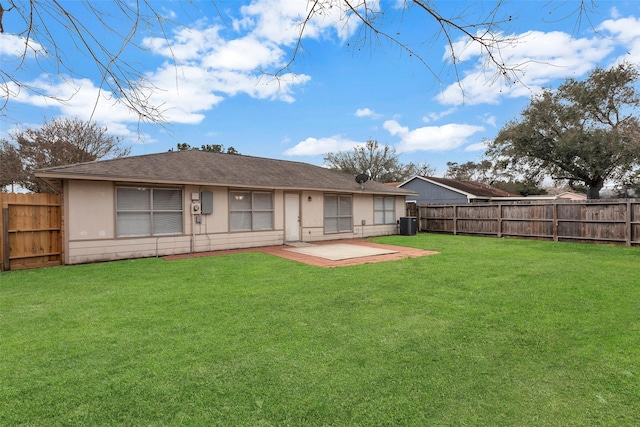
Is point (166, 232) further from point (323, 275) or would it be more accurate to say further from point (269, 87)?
point (269, 87)

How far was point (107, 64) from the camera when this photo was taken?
7.32 feet

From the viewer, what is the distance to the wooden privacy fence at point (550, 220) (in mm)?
10078

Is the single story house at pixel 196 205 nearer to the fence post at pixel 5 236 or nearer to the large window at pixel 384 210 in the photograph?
the large window at pixel 384 210

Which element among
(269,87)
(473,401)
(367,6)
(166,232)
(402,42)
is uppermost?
(367,6)

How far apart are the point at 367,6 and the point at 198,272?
575 centimetres

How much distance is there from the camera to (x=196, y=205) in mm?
9508

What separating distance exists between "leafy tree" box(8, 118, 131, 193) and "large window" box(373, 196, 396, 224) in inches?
615

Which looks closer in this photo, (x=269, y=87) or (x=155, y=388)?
(x=155, y=388)

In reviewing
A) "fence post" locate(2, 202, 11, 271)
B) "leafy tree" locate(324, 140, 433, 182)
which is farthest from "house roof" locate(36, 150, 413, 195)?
"leafy tree" locate(324, 140, 433, 182)

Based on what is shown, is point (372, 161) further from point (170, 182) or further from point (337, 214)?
point (170, 182)

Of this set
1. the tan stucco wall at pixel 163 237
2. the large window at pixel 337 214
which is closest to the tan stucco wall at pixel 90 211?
the tan stucco wall at pixel 163 237

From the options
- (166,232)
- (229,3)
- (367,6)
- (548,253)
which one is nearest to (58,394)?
(229,3)

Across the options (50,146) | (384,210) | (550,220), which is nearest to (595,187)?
(550,220)

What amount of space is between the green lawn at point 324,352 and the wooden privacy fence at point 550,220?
243 inches
